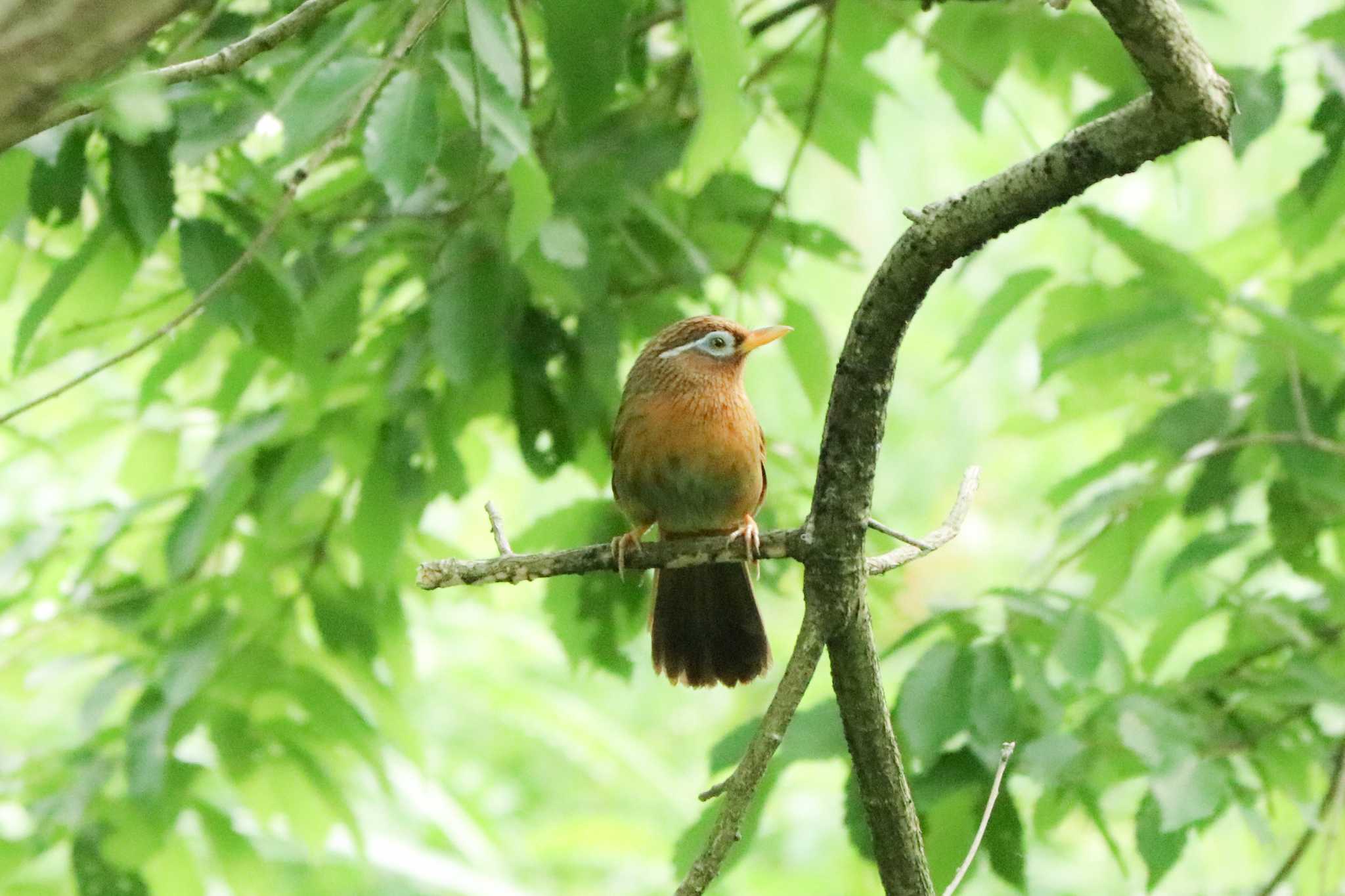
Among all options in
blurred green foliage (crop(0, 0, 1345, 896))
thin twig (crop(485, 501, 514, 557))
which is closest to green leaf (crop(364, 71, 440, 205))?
blurred green foliage (crop(0, 0, 1345, 896))

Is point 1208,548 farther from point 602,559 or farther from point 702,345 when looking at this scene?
point 602,559

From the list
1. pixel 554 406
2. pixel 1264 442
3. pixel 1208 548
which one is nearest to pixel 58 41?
pixel 554 406

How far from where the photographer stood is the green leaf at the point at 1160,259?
145 inches

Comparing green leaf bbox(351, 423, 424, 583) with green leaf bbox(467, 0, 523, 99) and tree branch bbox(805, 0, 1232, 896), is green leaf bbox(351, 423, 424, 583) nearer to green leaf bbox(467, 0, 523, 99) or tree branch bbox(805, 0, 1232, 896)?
green leaf bbox(467, 0, 523, 99)

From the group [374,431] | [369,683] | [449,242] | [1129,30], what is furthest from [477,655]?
[1129,30]

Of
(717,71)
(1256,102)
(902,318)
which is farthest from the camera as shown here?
(1256,102)

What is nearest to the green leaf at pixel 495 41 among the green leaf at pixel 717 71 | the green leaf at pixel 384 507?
the green leaf at pixel 717 71

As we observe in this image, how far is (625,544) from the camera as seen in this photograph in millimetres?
3400

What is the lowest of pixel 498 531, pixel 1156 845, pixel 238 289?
pixel 1156 845

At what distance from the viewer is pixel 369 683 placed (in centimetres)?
427

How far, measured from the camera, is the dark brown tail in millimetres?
3777

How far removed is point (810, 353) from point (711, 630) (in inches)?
31.7

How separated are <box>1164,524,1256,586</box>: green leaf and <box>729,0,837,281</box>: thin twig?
1.45 meters

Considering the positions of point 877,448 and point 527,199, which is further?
point 527,199
